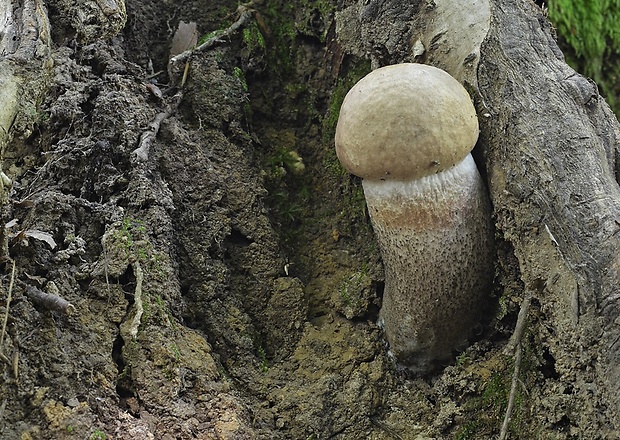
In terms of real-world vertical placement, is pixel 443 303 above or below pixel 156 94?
below

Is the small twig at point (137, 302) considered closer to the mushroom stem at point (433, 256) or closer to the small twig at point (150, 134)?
the small twig at point (150, 134)

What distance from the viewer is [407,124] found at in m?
2.25

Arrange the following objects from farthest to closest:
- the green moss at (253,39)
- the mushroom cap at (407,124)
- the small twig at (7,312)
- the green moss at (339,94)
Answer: the green moss at (253,39) → the green moss at (339,94) → the mushroom cap at (407,124) → the small twig at (7,312)

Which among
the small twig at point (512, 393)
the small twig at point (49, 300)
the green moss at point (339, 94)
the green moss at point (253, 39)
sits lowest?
the small twig at point (512, 393)

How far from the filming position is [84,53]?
9.43ft

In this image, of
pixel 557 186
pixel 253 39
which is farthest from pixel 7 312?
pixel 253 39

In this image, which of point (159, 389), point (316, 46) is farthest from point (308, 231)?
point (159, 389)

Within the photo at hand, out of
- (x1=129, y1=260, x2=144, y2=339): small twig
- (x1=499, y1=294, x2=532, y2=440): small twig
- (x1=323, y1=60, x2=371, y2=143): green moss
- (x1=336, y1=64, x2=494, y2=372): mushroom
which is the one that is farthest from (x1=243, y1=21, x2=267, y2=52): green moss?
(x1=499, y1=294, x2=532, y2=440): small twig

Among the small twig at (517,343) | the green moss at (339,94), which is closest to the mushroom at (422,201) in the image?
the small twig at (517,343)

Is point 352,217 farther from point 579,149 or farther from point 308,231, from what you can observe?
point 579,149

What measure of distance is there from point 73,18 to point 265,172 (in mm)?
1108

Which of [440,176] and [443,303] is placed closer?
[440,176]

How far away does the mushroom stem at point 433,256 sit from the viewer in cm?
247

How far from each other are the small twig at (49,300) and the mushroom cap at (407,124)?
1.12 metres
